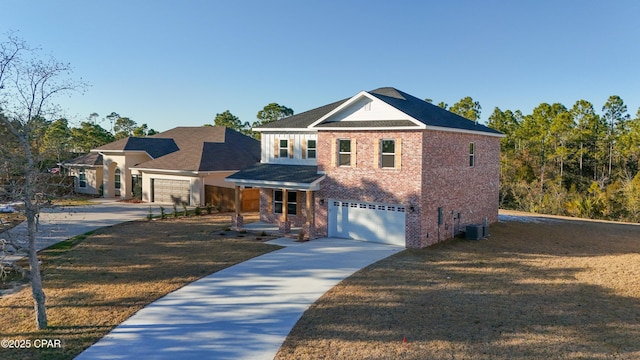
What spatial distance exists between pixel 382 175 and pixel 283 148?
7.51 m

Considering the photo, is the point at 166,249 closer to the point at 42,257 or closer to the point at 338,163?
the point at 42,257

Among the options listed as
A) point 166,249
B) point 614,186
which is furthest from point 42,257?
point 614,186

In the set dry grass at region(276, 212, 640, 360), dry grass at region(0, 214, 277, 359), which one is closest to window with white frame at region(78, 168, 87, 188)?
dry grass at region(0, 214, 277, 359)

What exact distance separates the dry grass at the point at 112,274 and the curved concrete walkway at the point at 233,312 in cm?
60

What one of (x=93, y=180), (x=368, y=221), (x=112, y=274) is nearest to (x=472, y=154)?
(x=368, y=221)

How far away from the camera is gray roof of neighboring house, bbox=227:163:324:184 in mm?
21281

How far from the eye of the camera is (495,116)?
5569 centimetres

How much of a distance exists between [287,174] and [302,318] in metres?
12.4

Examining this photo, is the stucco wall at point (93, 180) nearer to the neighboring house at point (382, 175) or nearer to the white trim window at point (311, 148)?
the neighboring house at point (382, 175)

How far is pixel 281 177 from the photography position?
2214 centimetres

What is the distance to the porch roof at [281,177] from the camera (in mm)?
20797

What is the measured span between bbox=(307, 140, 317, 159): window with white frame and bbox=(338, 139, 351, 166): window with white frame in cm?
306

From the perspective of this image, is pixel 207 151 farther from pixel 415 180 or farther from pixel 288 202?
pixel 415 180

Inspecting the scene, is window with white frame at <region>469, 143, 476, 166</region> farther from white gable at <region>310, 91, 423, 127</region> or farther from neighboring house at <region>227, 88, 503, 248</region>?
white gable at <region>310, 91, 423, 127</region>
